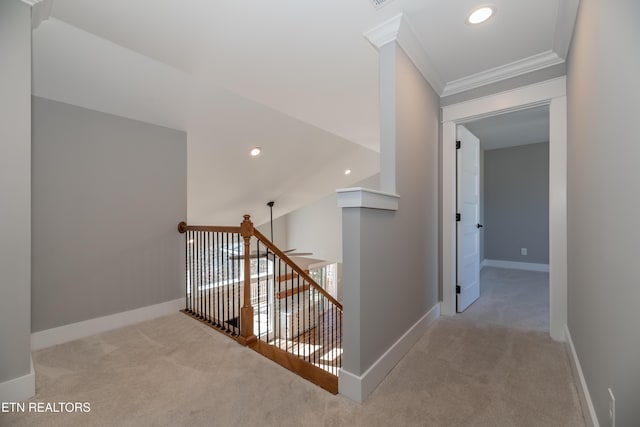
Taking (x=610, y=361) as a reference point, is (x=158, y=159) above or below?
above

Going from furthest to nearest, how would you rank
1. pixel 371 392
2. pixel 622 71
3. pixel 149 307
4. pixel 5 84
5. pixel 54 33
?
1. pixel 149 307
2. pixel 54 33
3. pixel 371 392
4. pixel 5 84
5. pixel 622 71

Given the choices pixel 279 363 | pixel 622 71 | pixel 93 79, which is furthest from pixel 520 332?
pixel 93 79

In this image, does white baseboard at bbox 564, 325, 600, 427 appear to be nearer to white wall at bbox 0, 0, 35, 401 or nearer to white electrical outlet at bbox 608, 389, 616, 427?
white electrical outlet at bbox 608, 389, 616, 427

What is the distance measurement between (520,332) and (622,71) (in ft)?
7.21

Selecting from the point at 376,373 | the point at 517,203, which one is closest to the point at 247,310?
the point at 376,373

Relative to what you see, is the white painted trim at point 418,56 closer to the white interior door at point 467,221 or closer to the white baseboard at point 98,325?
the white interior door at point 467,221

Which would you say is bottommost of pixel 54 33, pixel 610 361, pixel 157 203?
pixel 610 361

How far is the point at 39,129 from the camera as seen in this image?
2.15 m

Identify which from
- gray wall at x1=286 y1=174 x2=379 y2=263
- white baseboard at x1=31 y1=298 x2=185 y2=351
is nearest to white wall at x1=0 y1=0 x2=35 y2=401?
white baseboard at x1=31 y1=298 x2=185 y2=351

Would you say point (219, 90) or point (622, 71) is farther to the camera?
point (219, 90)

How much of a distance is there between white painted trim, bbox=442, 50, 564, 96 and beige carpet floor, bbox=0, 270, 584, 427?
2.22 metres

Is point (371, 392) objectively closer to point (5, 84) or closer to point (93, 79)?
point (5, 84)

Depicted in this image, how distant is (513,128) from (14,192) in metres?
5.40

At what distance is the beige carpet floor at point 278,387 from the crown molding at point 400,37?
2209mm
